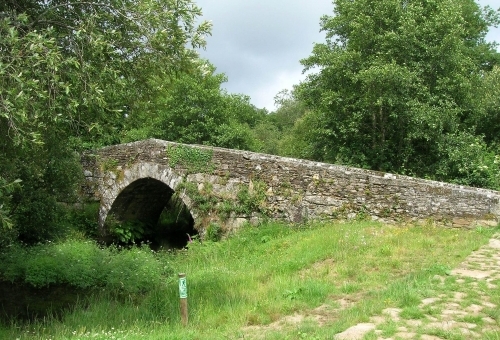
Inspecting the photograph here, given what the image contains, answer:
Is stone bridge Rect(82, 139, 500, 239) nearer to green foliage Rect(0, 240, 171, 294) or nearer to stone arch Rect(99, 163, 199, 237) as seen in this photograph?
stone arch Rect(99, 163, 199, 237)

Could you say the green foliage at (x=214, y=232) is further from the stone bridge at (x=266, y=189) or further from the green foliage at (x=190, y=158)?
the green foliage at (x=190, y=158)

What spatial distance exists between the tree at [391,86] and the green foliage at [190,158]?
195 inches

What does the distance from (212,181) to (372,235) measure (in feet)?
15.8

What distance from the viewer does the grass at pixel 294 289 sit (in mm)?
5785

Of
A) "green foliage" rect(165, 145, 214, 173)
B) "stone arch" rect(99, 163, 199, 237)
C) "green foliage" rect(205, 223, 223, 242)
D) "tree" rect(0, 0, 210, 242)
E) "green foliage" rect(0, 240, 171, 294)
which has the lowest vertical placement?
"green foliage" rect(0, 240, 171, 294)

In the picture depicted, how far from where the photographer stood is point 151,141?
14.0m

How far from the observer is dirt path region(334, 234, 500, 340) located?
4797 mm

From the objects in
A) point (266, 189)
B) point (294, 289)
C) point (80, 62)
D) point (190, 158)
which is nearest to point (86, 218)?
point (190, 158)

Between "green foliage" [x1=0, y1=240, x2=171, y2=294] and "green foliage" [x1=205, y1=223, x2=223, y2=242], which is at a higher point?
"green foliage" [x1=205, y1=223, x2=223, y2=242]

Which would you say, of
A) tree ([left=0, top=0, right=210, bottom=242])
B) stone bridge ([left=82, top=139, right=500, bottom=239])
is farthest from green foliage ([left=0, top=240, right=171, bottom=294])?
tree ([left=0, top=0, right=210, bottom=242])

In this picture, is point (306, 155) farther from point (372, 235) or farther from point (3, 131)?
point (3, 131)

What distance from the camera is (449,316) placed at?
5.27 meters

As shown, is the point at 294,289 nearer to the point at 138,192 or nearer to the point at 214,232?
the point at 214,232

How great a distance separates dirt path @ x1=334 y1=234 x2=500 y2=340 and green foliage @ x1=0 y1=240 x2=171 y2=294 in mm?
5181
